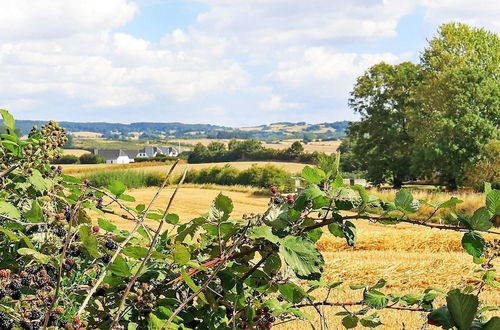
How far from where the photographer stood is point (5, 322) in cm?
176

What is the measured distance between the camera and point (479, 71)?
119ft

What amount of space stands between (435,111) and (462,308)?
3821 cm

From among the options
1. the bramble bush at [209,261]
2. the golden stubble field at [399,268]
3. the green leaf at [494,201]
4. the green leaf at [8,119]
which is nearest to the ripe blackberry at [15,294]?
the bramble bush at [209,261]

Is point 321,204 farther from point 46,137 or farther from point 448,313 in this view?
point 46,137

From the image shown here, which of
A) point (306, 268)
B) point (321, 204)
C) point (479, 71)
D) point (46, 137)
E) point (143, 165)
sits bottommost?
point (143, 165)

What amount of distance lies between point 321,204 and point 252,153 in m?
66.8

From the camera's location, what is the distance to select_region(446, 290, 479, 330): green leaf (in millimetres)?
1377

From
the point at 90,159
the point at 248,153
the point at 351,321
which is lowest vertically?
the point at 90,159

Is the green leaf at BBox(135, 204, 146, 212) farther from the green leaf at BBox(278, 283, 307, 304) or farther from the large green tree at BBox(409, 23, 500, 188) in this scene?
the large green tree at BBox(409, 23, 500, 188)

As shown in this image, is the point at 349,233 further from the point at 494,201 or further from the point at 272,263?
the point at 494,201

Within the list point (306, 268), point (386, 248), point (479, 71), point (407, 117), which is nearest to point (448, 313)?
point (306, 268)

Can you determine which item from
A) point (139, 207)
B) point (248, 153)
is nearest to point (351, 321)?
point (139, 207)

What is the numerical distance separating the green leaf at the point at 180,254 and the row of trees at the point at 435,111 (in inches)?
1291

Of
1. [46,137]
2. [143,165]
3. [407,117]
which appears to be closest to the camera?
[46,137]
